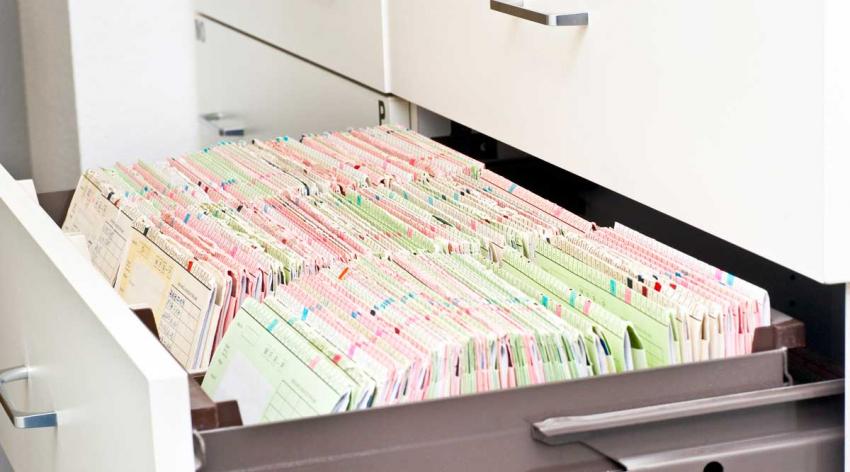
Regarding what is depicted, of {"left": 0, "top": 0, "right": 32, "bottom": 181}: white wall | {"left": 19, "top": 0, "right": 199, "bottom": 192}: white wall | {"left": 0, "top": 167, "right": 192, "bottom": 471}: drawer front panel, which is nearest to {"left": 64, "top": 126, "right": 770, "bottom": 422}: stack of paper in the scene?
{"left": 0, "top": 167, "right": 192, "bottom": 471}: drawer front panel

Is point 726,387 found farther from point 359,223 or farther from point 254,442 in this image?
point 359,223

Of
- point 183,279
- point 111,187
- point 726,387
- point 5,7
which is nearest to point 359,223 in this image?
point 183,279

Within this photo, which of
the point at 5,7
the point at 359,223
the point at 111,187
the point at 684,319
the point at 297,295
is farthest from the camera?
the point at 5,7

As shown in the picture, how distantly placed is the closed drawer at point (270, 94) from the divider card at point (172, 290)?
401 millimetres

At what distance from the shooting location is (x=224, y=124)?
1.94 m

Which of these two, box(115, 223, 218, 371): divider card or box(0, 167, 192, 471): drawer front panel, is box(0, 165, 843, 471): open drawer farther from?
box(115, 223, 218, 371): divider card

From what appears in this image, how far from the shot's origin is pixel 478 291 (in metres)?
0.84

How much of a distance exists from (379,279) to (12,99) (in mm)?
2083

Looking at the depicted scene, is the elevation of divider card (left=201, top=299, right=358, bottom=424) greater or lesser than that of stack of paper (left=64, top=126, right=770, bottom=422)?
lesser

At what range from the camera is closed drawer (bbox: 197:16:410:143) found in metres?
1.43

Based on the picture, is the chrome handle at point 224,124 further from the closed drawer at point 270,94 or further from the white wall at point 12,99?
the white wall at point 12,99

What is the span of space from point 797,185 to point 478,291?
237 millimetres

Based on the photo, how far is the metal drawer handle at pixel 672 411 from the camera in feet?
2.24

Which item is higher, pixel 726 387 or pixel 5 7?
pixel 5 7
